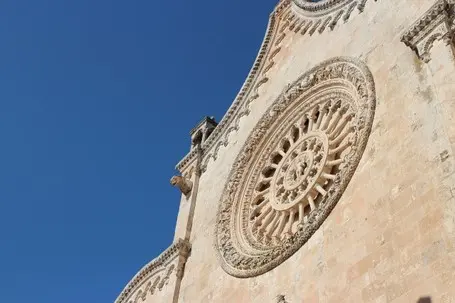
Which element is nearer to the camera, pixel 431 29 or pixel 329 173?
pixel 431 29

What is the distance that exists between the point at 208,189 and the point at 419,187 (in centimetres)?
731

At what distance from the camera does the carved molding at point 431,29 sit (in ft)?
28.7

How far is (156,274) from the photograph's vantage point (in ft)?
47.5

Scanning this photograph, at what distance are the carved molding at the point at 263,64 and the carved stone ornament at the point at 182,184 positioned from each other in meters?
0.52

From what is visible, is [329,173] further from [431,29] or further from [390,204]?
[431,29]

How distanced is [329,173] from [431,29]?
3099mm

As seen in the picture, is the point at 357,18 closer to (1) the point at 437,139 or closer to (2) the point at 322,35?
(2) the point at 322,35

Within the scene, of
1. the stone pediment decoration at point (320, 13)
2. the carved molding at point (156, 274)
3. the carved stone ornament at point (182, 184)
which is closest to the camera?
the stone pediment decoration at point (320, 13)

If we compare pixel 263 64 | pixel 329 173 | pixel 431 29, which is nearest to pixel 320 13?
pixel 263 64

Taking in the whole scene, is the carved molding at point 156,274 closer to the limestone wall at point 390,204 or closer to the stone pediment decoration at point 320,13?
the limestone wall at point 390,204

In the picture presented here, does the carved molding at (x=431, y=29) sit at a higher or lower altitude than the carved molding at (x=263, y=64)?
lower

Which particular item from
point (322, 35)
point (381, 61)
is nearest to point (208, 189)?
point (322, 35)

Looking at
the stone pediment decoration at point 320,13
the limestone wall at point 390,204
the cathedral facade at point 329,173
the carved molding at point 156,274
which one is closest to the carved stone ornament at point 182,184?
the cathedral facade at point 329,173

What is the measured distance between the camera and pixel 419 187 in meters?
7.81
